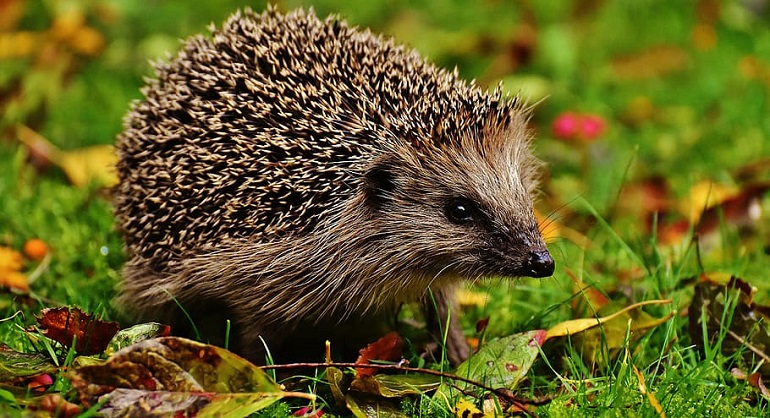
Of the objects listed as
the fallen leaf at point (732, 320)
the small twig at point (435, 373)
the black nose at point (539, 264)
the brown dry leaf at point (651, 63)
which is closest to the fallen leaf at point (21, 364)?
the small twig at point (435, 373)

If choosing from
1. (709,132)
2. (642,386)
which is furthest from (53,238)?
(709,132)

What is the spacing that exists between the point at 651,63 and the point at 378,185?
5.61 m

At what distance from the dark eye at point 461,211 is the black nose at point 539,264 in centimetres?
35

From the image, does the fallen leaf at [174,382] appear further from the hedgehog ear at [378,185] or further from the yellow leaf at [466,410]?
the hedgehog ear at [378,185]

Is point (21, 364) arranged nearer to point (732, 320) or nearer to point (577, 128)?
point (732, 320)

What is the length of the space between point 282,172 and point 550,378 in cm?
155

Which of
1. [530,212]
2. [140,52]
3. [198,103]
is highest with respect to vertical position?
[140,52]

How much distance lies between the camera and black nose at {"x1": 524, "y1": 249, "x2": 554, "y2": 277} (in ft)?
13.5

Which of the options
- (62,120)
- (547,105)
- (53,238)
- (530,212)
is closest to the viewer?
(530,212)

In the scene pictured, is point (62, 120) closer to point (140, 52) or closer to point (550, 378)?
point (140, 52)

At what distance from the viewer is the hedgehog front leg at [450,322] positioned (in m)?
4.72

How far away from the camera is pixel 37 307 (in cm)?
484

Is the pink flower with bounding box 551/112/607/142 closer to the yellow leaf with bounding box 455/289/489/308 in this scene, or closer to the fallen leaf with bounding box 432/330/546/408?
the yellow leaf with bounding box 455/289/489/308

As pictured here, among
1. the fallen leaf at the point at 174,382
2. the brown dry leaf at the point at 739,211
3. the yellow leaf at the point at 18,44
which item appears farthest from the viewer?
the yellow leaf at the point at 18,44
